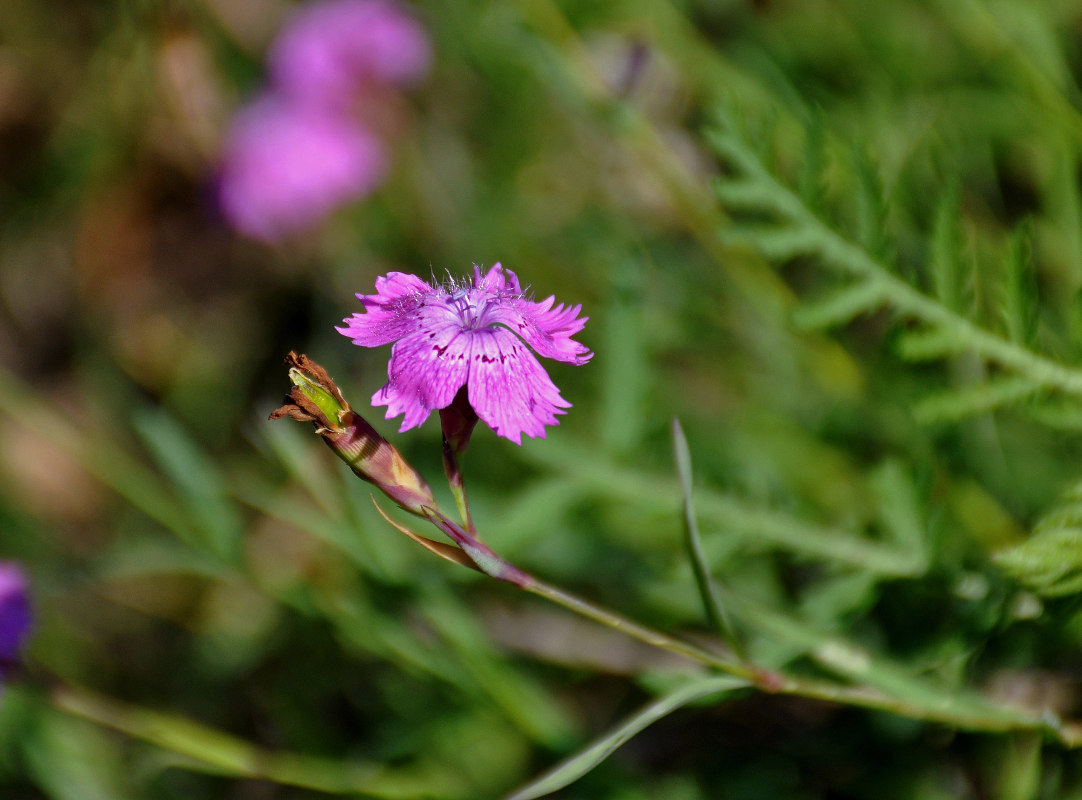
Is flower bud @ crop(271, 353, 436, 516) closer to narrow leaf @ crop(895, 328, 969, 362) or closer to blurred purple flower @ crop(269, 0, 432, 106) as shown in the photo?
narrow leaf @ crop(895, 328, 969, 362)

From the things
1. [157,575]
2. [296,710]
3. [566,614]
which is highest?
[157,575]

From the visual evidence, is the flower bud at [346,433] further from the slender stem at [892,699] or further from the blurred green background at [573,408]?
the blurred green background at [573,408]

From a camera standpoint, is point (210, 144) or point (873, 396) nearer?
point (873, 396)

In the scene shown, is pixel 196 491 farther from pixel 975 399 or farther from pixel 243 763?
pixel 975 399

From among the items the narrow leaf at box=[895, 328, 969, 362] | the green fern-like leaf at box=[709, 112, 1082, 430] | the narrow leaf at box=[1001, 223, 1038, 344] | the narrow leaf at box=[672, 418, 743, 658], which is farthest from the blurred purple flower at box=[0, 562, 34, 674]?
the narrow leaf at box=[1001, 223, 1038, 344]

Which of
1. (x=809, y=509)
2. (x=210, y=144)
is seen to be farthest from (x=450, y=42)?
(x=809, y=509)

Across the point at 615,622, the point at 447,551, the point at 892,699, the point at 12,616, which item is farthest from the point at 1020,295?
the point at 12,616

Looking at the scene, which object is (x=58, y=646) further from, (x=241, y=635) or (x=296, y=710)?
(x=296, y=710)

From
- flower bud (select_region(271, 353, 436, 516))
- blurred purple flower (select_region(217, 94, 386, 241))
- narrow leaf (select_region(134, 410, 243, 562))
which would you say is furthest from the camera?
blurred purple flower (select_region(217, 94, 386, 241))
